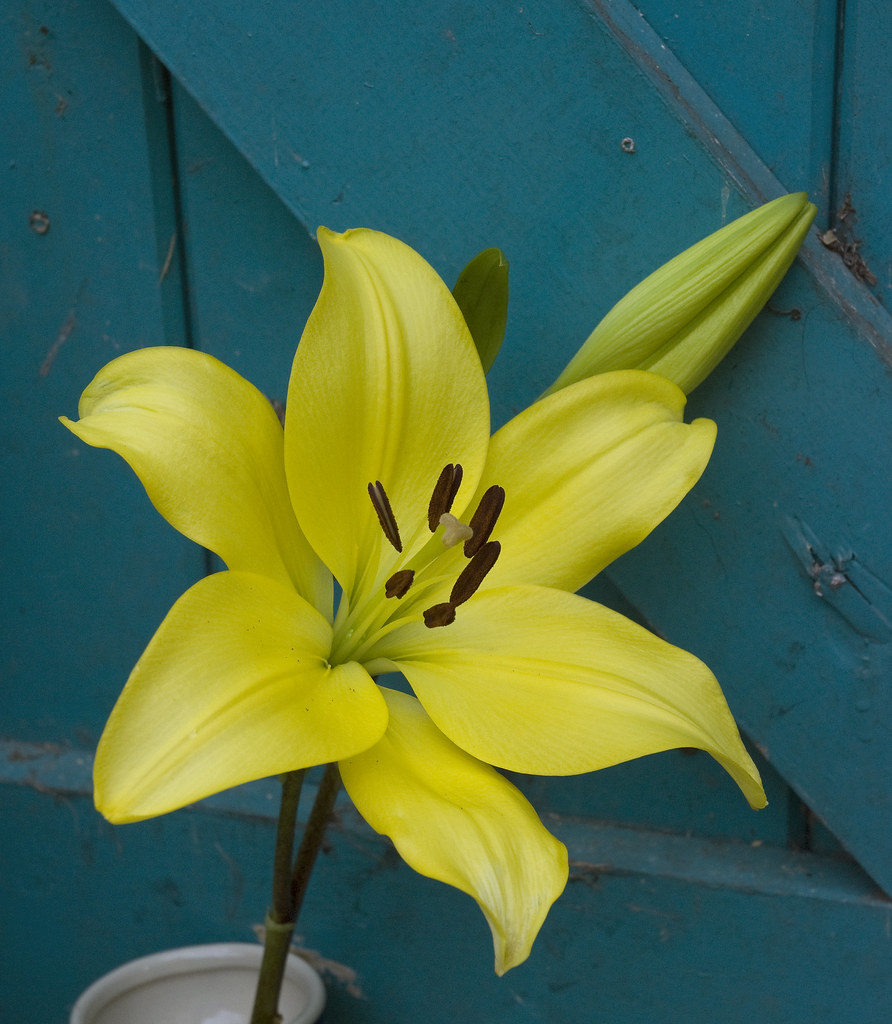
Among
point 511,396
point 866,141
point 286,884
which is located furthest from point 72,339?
point 866,141

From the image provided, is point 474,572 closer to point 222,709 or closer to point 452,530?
point 452,530

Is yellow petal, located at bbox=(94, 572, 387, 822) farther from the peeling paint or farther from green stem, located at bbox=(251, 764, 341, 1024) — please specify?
the peeling paint

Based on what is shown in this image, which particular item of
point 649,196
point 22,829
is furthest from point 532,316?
point 22,829

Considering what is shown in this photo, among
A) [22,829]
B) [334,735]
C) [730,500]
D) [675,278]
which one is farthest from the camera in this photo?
[22,829]

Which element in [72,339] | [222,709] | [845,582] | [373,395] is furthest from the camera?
[72,339]

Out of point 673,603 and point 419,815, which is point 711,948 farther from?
point 419,815
